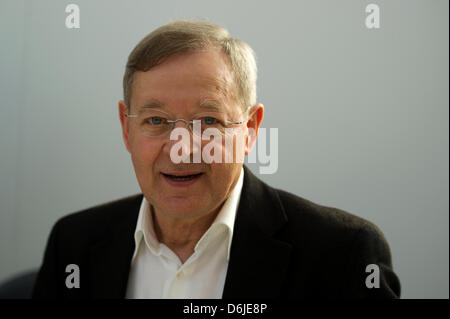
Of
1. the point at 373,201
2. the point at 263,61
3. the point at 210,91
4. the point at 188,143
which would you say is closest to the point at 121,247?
the point at 188,143

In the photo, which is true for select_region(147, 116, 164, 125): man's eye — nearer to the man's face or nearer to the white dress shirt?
the man's face

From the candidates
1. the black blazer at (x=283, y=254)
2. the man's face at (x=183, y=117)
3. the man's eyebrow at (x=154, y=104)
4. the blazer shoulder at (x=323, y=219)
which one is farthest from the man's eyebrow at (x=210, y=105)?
the blazer shoulder at (x=323, y=219)

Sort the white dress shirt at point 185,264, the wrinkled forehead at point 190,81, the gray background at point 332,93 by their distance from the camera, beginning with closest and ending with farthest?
the wrinkled forehead at point 190,81 → the white dress shirt at point 185,264 → the gray background at point 332,93

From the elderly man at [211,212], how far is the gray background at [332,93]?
0.70 feet

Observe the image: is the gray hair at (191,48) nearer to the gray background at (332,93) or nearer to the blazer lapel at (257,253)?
the gray background at (332,93)

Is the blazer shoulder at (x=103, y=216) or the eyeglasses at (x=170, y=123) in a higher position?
the eyeglasses at (x=170, y=123)

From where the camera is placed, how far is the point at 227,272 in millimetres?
1333

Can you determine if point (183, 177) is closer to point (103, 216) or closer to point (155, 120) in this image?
point (155, 120)

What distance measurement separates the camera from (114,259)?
4.82ft

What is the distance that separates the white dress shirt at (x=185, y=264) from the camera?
4.50ft

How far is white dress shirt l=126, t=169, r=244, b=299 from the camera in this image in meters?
1.37

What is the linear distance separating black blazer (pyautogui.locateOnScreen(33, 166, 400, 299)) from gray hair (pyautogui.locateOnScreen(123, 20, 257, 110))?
33 centimetres

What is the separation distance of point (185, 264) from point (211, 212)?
20cm
